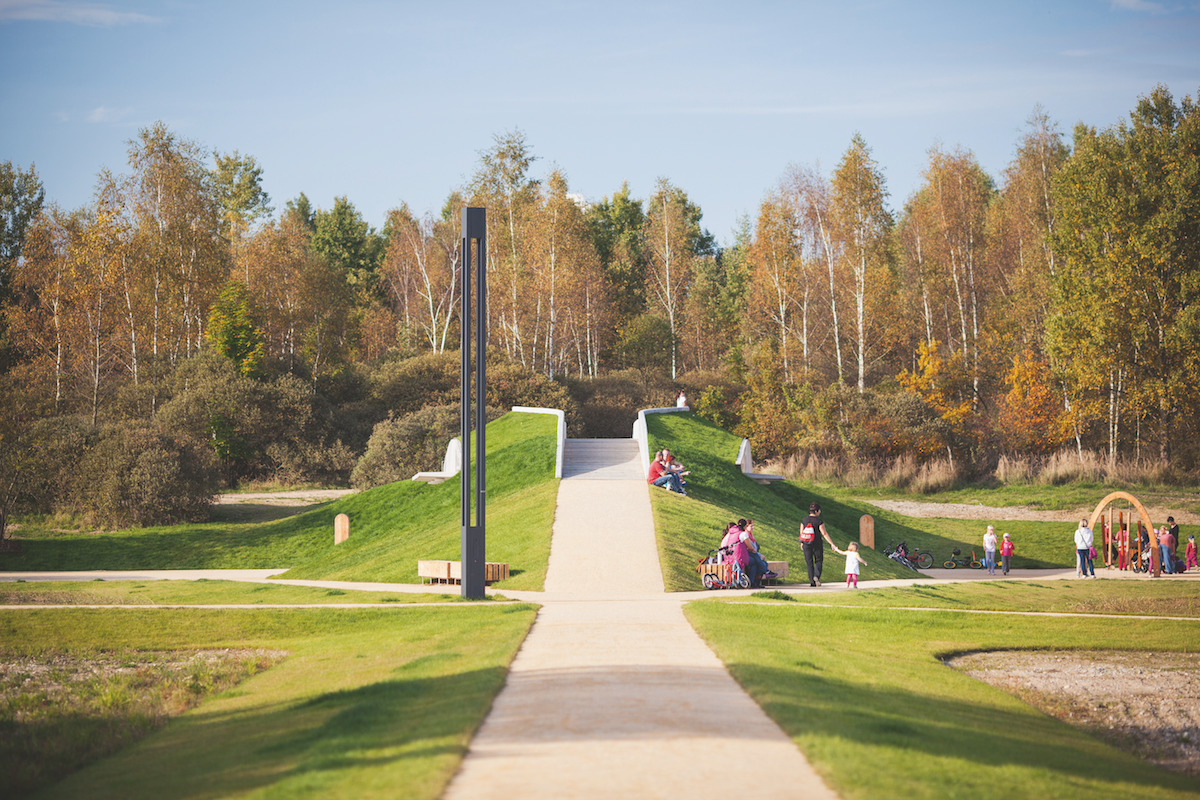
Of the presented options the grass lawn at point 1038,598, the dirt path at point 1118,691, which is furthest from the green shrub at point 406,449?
the dirt path at point 1118,691

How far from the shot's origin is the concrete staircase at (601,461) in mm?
26219

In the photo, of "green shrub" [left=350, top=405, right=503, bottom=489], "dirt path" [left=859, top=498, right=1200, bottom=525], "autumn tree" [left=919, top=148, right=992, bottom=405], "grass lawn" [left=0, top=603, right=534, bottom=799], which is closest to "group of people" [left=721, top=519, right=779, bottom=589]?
"grass lawn" [left=0, top=603, right=534, bottom=799]

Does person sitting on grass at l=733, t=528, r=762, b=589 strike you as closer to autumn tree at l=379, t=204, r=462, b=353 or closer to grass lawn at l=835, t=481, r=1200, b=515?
grass lawn at l=835, t=481, r=1200, b=515

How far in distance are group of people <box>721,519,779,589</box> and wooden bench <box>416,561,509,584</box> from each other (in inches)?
171

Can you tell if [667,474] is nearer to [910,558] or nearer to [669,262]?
[910,558]

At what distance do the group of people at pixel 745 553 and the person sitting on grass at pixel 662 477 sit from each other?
260 inches

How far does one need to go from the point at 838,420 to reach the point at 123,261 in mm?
31495

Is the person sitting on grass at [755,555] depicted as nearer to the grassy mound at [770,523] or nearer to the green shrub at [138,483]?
the grassy mound at [770,523]

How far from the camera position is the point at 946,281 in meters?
46.8

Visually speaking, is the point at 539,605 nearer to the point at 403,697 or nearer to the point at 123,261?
the point at 403,697

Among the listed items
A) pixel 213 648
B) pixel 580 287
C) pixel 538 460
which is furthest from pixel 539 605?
pixel 580 287

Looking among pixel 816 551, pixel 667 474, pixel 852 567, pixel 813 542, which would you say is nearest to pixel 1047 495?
pixel 667 474

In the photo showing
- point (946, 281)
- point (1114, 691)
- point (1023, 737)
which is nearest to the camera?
point (1023, 737)

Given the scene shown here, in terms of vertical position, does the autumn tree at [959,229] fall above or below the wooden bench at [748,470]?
above
